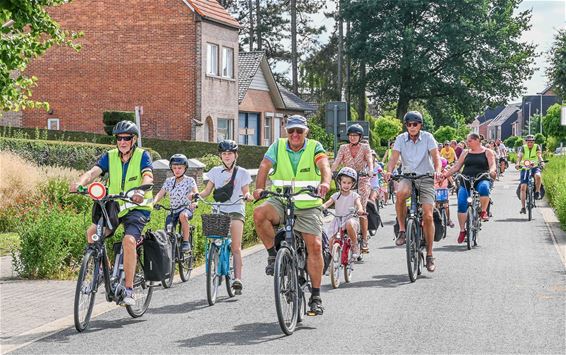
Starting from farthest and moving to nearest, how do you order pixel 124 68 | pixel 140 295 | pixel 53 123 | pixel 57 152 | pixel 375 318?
pixel 53 123 < pixel 124 68 < pixel 57 152 < pixel 140 295 < pixel 375 318

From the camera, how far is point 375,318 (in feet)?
29.9

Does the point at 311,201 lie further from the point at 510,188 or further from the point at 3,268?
the point at 510,188

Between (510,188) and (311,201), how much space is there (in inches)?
1242

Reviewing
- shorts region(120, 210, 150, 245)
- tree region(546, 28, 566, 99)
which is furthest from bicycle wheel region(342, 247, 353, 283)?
tree region(546, 28, 566, 99)

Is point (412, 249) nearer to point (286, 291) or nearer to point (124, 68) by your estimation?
point (286, 291)

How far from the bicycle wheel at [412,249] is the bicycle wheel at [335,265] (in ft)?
2.71

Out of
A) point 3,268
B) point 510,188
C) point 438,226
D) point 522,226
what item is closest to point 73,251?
point 3,268

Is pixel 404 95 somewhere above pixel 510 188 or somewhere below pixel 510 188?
above

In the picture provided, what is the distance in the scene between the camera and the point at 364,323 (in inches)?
347

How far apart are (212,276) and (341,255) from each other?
6.83ft

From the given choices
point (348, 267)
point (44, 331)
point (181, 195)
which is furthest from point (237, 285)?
point (44, 331)

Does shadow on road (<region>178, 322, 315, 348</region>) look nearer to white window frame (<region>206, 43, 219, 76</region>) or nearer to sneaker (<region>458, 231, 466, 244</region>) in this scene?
sneaker (<region>458, 231, 466, 244</region>)

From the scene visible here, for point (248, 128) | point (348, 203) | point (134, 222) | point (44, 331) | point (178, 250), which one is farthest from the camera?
point (248, 128)

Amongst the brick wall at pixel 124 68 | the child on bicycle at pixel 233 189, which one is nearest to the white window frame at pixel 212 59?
the brick wall at pixel 124 68
